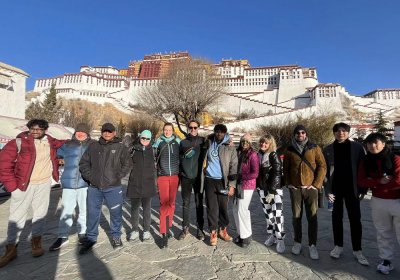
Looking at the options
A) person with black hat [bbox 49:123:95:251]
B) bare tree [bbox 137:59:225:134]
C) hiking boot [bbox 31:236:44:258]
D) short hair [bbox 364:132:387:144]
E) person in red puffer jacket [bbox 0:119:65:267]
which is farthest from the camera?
bare tree [bbox 137:59:225:134]

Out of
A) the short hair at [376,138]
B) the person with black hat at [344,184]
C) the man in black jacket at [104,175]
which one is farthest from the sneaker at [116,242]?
the short hair at [376,138]

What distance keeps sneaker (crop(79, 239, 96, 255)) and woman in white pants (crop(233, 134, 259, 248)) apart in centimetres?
222

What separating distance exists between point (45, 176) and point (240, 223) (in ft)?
9.88

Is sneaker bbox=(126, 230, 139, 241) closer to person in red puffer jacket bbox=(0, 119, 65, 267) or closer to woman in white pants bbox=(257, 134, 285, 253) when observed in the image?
person in red puffer jacket bbox=(0, 119, 65, 267)

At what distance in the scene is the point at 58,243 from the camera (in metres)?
4.00

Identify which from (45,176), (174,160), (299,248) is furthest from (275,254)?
(45,176)

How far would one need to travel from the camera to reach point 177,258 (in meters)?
3.63

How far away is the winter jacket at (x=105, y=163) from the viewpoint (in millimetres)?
3980

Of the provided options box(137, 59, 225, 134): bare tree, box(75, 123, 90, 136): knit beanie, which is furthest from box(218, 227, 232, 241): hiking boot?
box(137, 59, 225, 134): bare tree

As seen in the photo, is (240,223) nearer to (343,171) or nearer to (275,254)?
(275,254)

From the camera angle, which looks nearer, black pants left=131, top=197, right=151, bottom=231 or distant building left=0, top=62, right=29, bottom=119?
black pants left=131, top=197, right=151, bottom=231

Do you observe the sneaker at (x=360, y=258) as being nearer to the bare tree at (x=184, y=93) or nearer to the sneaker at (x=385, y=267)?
the sneaker at (x=385, y=267)

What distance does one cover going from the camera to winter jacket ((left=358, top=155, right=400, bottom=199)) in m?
3.14

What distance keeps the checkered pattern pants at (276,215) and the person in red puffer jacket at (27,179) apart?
3325 mm
